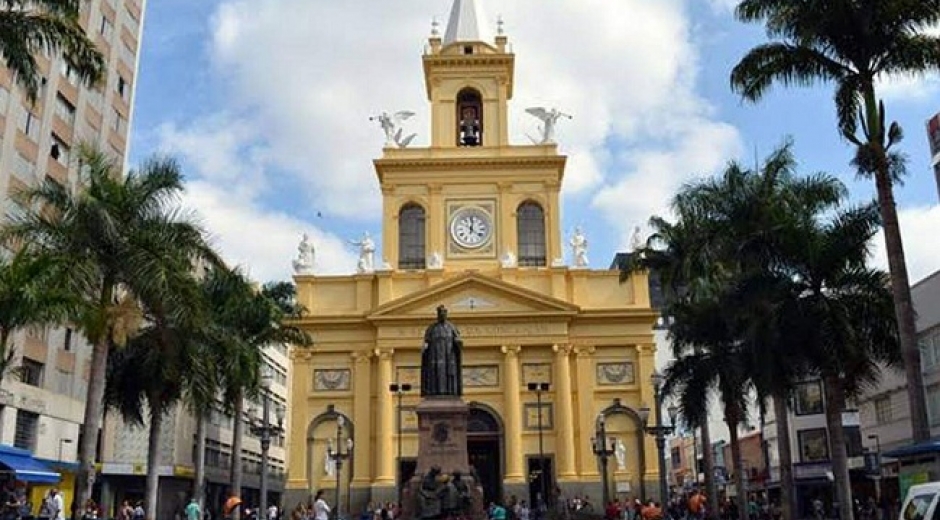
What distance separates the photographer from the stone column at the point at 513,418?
48469 mm

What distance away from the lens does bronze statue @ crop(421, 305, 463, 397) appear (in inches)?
973

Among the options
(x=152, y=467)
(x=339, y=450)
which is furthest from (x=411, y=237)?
(x=152, y=467)

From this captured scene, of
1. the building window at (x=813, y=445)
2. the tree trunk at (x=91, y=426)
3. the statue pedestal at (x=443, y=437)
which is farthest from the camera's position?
the building window at (x=813, y=445)

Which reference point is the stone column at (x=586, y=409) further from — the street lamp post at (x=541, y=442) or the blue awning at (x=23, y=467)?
the blue awning at (x=23, y=467)

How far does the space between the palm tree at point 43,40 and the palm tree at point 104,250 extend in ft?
15.1

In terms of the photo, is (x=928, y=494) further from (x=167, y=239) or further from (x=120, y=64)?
(x=120, y=64)

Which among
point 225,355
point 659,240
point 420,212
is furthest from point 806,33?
point 420,212

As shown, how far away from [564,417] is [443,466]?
26.5m

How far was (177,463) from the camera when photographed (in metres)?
51.6

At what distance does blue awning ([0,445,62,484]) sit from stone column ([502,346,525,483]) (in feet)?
74.2

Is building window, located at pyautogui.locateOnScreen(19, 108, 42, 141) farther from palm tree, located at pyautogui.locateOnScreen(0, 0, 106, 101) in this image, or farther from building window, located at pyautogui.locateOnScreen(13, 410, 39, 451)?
palm tree, located at pyautogui.locateOnScreen(0, 0, 106, 101)

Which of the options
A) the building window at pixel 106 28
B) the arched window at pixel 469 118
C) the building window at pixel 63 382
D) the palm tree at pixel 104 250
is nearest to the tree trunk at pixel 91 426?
the palm tree at pixel 104 250

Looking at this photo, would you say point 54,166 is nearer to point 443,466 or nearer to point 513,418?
point 513,418

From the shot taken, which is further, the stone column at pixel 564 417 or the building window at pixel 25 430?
the stone column at pixel 564 417
